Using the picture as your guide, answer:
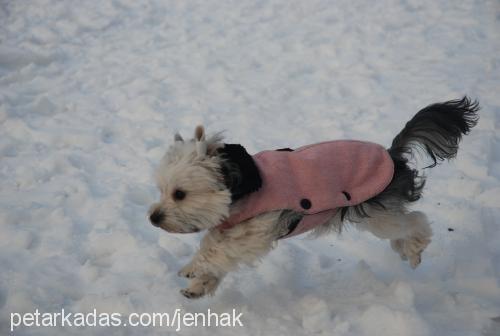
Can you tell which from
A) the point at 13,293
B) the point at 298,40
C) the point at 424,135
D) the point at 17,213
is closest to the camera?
the point at 13,293

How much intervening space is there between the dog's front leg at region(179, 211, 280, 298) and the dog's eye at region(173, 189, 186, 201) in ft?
1.12

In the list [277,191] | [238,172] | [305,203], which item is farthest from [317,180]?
[238,172]

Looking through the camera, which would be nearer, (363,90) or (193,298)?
(193,298)

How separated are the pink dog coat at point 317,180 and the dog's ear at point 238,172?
0.30 feet

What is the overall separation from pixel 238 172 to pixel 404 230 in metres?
1.32

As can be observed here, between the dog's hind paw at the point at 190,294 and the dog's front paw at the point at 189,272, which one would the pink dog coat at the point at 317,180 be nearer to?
the dog's front paw at the point at 189,272

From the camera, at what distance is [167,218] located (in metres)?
2.78

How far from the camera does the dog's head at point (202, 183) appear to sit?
106 inches

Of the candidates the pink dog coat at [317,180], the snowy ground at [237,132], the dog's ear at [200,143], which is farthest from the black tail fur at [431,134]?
the dog's ear at [200,143]

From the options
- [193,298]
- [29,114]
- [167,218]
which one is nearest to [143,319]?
[193,298]

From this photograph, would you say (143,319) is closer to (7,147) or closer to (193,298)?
(193,298)

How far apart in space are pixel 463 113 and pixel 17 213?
330 cm

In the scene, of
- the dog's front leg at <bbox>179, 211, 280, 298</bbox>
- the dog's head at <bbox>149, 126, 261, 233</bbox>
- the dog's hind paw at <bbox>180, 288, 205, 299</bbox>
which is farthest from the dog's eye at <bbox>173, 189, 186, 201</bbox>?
the dog's hind paw at <bbox>180, 288, 205, 299</bbox>

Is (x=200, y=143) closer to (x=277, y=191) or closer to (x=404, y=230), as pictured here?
(x=277, y=191)
